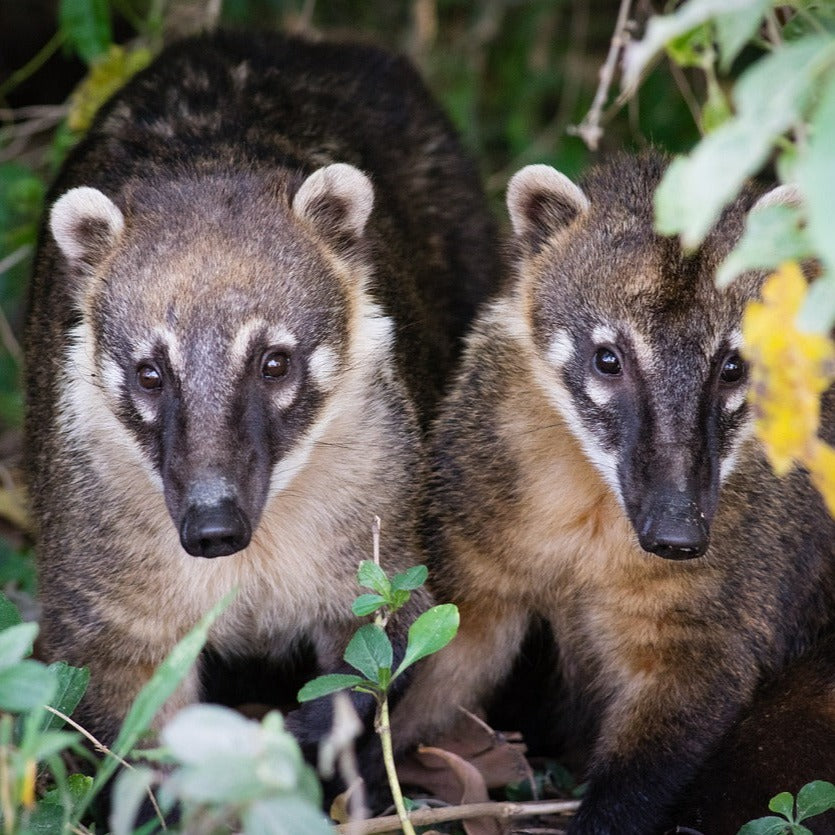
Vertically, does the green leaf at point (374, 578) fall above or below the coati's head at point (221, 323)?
below

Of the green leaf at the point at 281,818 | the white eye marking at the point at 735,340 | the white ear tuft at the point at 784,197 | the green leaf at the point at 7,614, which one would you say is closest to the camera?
the green leaf at the point at 281,818

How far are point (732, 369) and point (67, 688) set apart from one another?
1.84 m

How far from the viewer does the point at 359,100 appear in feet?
17.2

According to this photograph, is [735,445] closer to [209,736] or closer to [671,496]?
[671,496]

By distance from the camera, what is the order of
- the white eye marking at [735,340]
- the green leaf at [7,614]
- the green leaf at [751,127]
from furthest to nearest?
1. the white eye marking at [735,340]
2. the green leaf at [7,614]
3. the green leaf at [751,127]

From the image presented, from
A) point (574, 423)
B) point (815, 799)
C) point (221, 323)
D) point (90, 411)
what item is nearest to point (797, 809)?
point (815, 799)

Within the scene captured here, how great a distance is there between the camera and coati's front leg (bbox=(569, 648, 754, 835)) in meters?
3.84

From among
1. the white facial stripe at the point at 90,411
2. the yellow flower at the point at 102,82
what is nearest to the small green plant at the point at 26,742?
the white facial stripe at the point at 90,411

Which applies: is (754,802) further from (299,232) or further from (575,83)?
(575,83)

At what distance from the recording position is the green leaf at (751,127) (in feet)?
6.91

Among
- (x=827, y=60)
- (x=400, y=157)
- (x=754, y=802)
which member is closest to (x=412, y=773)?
(x=754, y=802)

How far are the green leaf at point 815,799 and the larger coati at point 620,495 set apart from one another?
1.84 ft

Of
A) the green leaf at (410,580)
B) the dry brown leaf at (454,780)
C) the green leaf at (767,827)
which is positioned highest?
the green leaf at (410,580)

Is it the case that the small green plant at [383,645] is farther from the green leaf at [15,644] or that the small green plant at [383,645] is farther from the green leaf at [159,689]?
the green leaf at [15,644]
